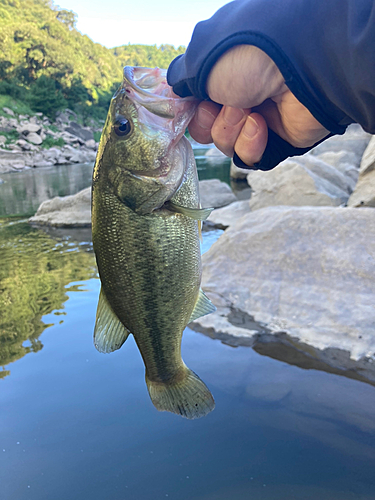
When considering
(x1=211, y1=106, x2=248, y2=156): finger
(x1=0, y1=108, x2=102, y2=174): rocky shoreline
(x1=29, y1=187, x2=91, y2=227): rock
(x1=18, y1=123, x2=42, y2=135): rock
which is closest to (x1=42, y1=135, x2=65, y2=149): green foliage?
(x1=0, y1=108, x2=102, y2=174): rocky shoreline

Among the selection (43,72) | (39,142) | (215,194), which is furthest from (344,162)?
(43,72)

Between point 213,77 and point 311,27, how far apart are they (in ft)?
1.61

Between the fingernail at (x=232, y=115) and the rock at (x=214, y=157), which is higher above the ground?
the fingernail at (x=232, y=115)

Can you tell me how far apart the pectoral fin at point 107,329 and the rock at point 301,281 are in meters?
2.37

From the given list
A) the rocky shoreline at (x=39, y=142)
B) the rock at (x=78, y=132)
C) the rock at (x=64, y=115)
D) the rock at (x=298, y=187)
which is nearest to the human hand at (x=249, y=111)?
the rock at (x=298, y=187)

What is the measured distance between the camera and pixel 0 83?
5153 centimetres

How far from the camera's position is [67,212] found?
1059 cm

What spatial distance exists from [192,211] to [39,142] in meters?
43.6

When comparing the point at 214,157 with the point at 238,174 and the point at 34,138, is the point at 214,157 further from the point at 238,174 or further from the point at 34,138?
the point at 238,174

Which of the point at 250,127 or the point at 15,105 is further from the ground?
the point at 15,105

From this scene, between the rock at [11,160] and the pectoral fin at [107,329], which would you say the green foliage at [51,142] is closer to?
the rock at [11,160]

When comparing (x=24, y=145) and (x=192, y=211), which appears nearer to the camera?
(x=192, y=211)

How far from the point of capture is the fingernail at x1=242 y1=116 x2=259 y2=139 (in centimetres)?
217

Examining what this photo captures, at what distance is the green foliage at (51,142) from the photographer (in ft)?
136
